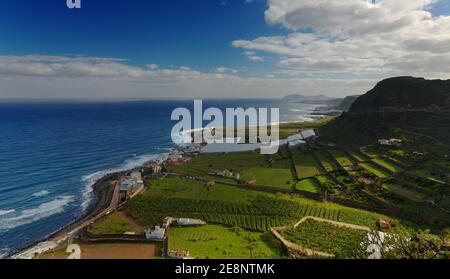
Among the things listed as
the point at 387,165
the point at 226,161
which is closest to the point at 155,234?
the point at 226,161

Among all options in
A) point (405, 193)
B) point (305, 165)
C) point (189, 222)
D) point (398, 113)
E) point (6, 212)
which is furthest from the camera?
point (398, 113)

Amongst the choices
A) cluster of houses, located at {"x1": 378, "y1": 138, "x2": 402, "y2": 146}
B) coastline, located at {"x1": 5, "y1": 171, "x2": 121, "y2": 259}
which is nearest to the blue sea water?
coastline, located at {"x1": 5, "y1": 171, "x2": 121, "y2": 259}

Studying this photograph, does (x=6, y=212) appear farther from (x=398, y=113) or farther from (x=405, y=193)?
(x=398, y=113)

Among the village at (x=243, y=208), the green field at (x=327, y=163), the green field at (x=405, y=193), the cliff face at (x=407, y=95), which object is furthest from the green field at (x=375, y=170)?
the cliff face at (x=407, y=95)

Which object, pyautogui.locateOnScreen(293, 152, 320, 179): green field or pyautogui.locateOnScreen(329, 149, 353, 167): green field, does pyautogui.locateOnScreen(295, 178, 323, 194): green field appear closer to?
pyautogui.locateOnScreen(293, 152, 320, 179): green field

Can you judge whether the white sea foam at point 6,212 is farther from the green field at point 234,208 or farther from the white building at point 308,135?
the white building at point 308,135

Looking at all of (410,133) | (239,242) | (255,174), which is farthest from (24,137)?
(410,133)
